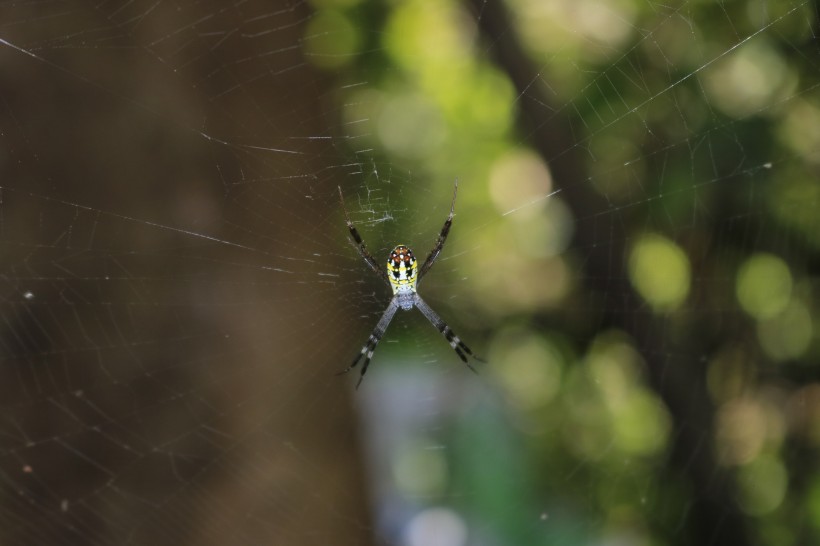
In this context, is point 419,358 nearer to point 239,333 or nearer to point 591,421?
point 591,421

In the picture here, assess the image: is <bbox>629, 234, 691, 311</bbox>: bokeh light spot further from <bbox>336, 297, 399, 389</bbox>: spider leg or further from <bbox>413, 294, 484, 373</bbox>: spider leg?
<bbox>336, 297, 399, 389</bbox>: spider leg

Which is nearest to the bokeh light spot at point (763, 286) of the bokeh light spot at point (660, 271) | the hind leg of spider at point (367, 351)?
the bokeh light spot at point (660, 271)

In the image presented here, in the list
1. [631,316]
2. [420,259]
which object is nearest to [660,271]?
[631,316]

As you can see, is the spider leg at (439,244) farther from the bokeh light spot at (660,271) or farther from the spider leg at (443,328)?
the bokeh light spot at (660,271)

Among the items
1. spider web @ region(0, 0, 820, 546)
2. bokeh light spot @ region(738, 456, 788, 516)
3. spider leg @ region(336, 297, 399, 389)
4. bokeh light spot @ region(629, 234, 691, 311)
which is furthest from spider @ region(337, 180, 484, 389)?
bokeh light spot @ region(738, 456, 788, 516)

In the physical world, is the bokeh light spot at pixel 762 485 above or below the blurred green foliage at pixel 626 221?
below

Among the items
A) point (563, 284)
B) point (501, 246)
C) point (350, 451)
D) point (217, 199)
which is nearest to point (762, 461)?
point (563, 284)
